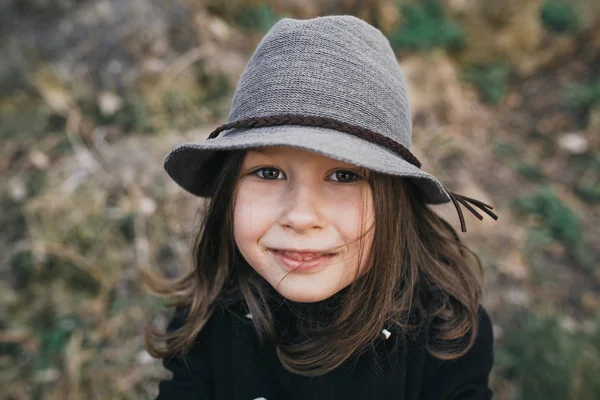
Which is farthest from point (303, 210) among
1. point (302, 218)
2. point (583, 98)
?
point (583, 98)

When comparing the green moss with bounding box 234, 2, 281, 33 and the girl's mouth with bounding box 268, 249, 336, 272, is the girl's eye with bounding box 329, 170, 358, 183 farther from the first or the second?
the green moss with bounding box 234, 2, 281, 33

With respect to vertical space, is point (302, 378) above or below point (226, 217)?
below

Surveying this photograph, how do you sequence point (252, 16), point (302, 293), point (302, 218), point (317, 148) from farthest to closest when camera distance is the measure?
point (252, 16), point (302, 293), point (302, 218), point (317, 148)

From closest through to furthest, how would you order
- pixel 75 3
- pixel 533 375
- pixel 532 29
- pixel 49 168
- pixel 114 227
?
pixel 533 375 < pixel 114 227 < pixel 49 168 < pixel 75 3 < pixel 532 29

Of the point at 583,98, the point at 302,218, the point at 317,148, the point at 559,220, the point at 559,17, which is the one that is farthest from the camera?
the point at 559,17

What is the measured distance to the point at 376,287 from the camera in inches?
56.4

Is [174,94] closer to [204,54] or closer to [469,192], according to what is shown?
[204,54]

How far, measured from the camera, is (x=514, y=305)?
104 inches

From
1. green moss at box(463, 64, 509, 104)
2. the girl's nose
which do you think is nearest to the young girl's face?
the girl's nose

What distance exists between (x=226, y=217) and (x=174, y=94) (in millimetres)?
2152

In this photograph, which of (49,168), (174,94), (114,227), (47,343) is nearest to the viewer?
(47,343)

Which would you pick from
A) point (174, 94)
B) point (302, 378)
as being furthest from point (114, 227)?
point (302, 378)

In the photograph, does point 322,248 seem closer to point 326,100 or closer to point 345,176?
point 345,176

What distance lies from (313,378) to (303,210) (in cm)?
57
